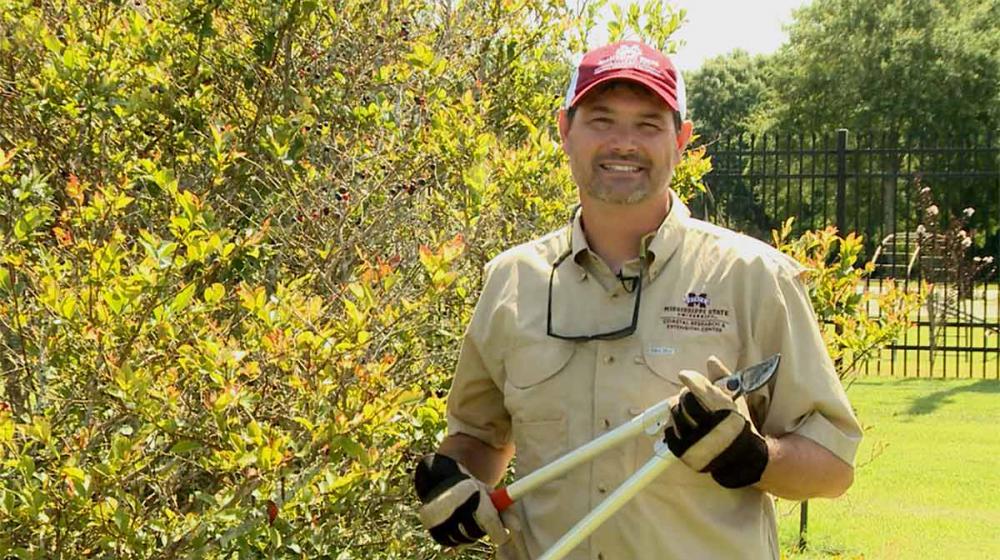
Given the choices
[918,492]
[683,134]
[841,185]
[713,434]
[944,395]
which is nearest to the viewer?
[713,434]

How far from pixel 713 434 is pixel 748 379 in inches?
5.3

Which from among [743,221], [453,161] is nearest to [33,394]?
[453,161]

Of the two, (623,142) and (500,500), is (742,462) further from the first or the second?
(623,142)

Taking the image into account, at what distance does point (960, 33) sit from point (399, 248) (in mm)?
39578

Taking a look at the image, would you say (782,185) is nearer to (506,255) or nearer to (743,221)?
(743,221)

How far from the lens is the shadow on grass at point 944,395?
11.2 m

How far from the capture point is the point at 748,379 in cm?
223

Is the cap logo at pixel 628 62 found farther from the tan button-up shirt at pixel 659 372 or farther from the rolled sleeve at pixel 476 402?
the rolled sleeve at pixel 476 402

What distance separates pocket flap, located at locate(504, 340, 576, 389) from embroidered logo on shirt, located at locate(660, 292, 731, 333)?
210 millimetres

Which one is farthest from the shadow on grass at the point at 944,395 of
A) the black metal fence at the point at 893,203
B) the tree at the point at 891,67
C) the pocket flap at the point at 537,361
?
the tree at the point at 891,67

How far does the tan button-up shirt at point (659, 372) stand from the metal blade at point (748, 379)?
168 millimetres

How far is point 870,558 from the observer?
6512 millimetres

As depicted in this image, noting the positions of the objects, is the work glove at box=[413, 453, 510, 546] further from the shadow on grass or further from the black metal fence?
the shadow on grass

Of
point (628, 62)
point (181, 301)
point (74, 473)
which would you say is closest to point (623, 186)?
point (628, 62)
